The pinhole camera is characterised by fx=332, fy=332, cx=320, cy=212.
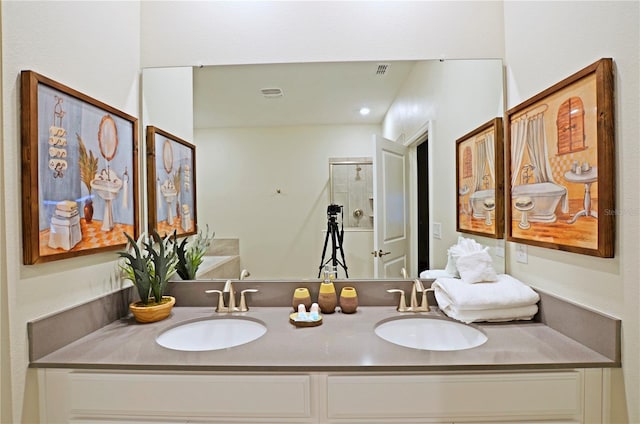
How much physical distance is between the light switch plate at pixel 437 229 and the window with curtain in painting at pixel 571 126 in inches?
24.5

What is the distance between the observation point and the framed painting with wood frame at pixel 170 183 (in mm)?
1656

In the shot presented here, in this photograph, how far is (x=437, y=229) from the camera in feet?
5.52

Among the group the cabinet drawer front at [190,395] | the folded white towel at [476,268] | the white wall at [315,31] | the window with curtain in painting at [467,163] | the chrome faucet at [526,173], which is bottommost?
the cabinet drawer front at [190,395]

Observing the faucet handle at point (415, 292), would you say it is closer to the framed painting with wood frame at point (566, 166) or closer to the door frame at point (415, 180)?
the door frame at point (415, 180)

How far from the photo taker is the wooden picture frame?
1.03 meters

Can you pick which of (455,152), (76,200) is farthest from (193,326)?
(455,152)

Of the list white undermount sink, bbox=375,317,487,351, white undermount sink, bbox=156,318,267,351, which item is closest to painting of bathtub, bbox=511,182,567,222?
white undermount sink, bbox=375,317,487,351

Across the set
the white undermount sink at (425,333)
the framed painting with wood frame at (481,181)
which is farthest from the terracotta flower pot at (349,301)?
the framed painting with wood frame at (481,181)

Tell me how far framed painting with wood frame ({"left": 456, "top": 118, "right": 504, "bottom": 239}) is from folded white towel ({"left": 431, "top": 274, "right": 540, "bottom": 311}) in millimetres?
275

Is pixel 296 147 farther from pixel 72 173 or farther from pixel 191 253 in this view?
pixel 72 173

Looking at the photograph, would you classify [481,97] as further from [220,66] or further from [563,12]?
[220,66]

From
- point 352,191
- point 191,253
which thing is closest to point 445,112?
point 352,191

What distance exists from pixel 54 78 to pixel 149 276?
2.67 ft

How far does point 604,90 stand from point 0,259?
Result: 1.85m
